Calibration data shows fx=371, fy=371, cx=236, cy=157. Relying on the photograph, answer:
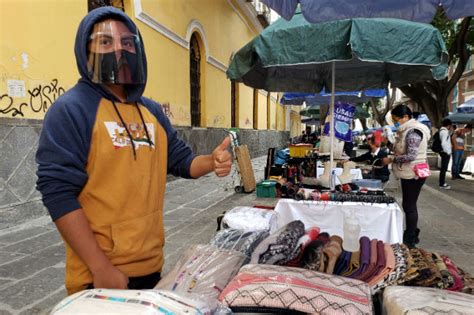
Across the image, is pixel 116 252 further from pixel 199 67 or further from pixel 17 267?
pixel 199 67

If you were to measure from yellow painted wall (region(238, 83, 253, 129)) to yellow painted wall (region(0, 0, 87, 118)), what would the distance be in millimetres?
10348

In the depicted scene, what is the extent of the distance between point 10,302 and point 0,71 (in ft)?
10.4

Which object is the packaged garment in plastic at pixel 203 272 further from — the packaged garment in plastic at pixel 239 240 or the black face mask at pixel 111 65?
the black face mask at pixel 111 65

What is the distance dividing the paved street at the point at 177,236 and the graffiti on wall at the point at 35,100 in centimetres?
150

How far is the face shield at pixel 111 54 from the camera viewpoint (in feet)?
4.54

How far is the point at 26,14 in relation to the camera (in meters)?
5.02

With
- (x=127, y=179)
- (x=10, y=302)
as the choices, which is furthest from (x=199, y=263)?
(x=10, y=302)

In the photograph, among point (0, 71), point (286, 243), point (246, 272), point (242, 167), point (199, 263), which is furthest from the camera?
point (242, 167)

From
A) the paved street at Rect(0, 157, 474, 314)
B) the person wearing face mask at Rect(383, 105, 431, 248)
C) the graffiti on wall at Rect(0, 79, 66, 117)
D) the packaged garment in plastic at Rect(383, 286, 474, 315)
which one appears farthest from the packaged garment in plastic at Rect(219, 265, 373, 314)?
the graffiti on wall at Rect(0, 79, 66, 117)

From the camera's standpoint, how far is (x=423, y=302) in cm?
129

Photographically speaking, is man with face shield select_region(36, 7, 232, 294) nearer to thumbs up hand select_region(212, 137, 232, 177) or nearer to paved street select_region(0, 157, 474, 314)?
thumbs up hand select_region(212, 137, 232, 177)

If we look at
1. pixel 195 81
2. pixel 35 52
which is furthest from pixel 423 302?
pixel 195 81

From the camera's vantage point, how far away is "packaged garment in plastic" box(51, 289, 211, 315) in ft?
3.50

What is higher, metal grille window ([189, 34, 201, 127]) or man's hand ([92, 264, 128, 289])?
metal grille window ([189, 34, 201, 127])
